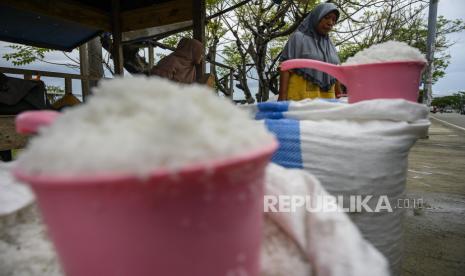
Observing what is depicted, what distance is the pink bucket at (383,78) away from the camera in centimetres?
113

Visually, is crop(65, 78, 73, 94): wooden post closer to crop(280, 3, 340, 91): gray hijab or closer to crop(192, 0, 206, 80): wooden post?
crop(192, 0, 206, 80): wooden post

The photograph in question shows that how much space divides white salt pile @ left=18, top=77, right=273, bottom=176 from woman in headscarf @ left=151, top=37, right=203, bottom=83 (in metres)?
3.58

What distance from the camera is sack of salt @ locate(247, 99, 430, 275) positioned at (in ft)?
3.67

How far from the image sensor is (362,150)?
111 cm

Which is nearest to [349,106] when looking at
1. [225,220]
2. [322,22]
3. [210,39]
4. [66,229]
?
[225,220]

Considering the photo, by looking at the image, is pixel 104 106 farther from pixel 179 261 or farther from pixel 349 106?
pixel 349 106

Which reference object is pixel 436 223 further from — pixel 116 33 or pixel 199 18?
pixel 116 33

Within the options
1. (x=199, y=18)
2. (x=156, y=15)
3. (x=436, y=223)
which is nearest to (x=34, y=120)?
(x=436, y=223)

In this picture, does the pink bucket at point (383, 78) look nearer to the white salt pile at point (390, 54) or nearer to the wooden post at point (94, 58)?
the white salt pile at point (390, 54)

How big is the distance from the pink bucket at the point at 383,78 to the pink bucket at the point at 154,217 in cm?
92

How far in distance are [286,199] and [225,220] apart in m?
0.36

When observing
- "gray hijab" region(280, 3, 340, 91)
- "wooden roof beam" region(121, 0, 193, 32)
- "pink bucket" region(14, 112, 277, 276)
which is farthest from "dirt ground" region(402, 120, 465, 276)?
"wooden roof beam" region(121, 0, 193, 32)

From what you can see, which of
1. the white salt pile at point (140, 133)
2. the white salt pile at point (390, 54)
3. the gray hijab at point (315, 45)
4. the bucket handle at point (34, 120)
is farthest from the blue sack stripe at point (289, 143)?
the gray hijab at point (315, 45)

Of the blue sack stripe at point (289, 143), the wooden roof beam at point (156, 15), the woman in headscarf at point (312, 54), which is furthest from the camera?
the wooden roof beam at point (156, 15)
